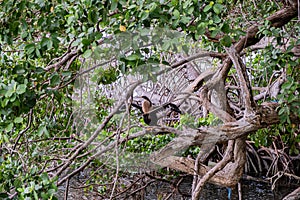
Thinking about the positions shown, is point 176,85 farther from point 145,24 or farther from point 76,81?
point 145,24

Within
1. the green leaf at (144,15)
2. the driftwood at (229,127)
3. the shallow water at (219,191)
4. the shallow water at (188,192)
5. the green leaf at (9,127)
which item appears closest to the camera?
the green leaf at (144,15)

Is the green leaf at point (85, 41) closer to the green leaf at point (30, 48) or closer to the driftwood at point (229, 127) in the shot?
the green leaf at point (30, 48)

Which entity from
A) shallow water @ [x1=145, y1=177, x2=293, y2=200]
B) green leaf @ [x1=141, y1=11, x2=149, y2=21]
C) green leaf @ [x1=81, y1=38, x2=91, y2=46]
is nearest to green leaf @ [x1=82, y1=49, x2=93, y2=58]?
green leaf @ [x1=81, y1=38, x2=91, y2=46]

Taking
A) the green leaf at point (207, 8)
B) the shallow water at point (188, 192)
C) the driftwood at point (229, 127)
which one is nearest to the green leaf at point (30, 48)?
the green leaf at point (207, 8)

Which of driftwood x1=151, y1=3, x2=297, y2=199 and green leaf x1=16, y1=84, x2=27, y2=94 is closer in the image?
green leaf x1=16, y1=84, x2=27, y2=94

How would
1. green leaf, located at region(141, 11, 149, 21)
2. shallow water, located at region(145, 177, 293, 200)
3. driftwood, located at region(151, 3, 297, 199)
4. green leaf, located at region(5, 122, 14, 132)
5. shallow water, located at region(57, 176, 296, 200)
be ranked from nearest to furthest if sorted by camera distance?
green leaf, located at region(141, 11, 149, 21)
green leaf, located at region(5, 122, 14, 132)
driftwood, located at region(151, 3, 297, 199)
shallow water, located at region(57, 176, 296, 200)
shallow water, located at region(145, 177, 293, 200)

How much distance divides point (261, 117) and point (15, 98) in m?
1.06

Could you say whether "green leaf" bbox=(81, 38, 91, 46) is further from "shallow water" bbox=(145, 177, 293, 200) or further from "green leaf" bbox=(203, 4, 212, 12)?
"shallow water" bbox=(145, 177, 293, 200)

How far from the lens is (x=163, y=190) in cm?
330

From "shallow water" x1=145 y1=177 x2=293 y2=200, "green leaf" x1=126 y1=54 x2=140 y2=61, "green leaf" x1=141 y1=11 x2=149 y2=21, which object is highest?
"green leaf" x1=141 y1=11 x2=149 y2=21

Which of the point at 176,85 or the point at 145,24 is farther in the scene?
the point at 176,85

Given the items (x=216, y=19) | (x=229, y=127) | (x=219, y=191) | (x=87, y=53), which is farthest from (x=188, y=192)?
(x=87, y=53)

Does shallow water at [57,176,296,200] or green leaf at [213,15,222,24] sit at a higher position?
green leaf at [213,15,222,24]

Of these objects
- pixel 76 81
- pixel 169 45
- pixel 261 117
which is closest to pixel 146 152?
pixel 261 117
